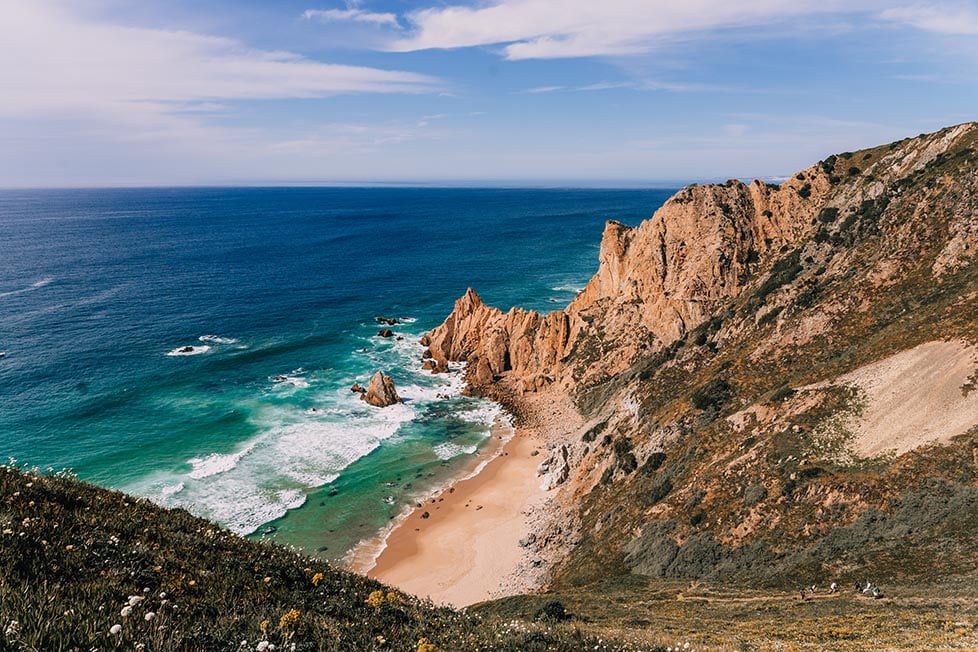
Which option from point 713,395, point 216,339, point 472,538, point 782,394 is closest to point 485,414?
point 472,538

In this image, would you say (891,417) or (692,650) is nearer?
(692,650)

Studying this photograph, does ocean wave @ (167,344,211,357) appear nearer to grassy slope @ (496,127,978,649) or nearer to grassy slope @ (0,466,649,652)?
grassy slope @ (496,127,978,649)

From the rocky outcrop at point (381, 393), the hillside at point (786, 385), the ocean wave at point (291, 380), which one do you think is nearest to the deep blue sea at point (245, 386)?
the ocean wave at point (291, 380)

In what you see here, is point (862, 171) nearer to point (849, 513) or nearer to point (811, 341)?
point (811, 341)

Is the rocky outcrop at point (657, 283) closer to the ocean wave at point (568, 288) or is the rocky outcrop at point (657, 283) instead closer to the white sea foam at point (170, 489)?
the white sea foam at point (170, 489)

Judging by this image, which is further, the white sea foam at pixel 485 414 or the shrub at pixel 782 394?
the white sea foam at pixel 485 414

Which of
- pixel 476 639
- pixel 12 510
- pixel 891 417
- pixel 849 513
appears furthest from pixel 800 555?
pixel 12 510
